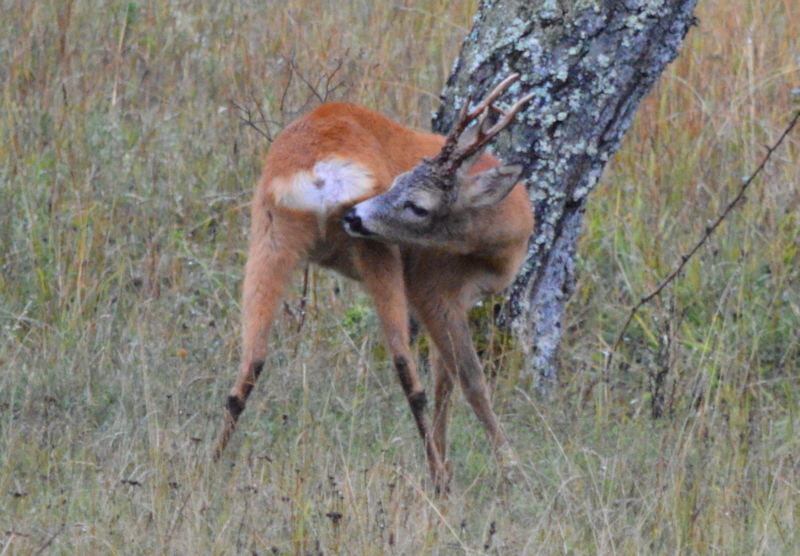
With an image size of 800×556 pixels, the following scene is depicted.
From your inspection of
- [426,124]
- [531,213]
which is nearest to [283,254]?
[531,213]

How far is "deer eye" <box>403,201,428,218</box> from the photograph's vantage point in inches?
167

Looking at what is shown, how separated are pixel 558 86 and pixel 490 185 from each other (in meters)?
0.75

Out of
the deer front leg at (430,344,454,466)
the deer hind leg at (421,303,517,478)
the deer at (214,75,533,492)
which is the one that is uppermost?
the deer at (214,75,533,492)

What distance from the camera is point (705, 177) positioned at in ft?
21.8

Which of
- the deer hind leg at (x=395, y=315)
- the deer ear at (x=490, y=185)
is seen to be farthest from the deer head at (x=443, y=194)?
the deer hind leg at (x=395, y=315)

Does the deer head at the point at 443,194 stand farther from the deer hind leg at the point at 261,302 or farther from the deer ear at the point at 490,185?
the deer hind leg at the point at 261,302

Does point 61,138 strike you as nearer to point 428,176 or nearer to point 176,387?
point 176,387

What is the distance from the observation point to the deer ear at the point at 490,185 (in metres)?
4.42

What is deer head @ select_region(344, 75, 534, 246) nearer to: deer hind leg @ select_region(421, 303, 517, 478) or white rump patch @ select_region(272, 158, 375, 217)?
white rump patch @ select_region(272, 158, 375, 217)

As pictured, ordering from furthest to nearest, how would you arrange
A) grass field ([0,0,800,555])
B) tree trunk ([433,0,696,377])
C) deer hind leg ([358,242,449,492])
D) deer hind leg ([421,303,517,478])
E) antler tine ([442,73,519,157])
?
tree trunk ([433,0,696,377]), deer hind leg ([421,303,517,478]), deer hind leg ([358,242,449,492]), antler tine ([442,73,519,157]), grass field ([0,0,800,555])

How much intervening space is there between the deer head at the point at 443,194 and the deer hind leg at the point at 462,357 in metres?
0.32

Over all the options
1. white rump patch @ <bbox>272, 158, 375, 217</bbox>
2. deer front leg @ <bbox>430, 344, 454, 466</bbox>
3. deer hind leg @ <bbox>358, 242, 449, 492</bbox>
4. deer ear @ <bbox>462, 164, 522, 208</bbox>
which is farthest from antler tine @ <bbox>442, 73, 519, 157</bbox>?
deer front leg @ <bbox>430, 344, 454, 466</bbox>

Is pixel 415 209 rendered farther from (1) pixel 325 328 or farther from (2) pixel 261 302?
(1) pixel 325 328

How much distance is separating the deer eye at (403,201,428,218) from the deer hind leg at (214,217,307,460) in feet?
1.19
